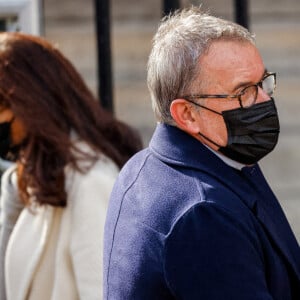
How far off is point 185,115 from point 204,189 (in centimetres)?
20

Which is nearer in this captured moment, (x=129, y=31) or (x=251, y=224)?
(x=251, y=224)

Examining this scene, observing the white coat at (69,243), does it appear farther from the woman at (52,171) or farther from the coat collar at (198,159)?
the coat collar at (198,159)

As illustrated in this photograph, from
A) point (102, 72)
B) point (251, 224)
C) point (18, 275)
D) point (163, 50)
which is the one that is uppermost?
point (163, 50)

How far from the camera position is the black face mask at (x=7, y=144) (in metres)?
3.17

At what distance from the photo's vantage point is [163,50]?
2.16 metres

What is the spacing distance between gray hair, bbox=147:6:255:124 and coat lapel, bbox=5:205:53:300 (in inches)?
39.2

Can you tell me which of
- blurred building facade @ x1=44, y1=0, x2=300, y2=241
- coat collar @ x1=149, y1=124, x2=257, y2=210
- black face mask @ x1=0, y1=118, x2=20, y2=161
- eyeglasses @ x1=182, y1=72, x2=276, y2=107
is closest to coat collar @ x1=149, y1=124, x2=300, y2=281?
coat collar @ x1=149, y1=124, x2=257, y2=210

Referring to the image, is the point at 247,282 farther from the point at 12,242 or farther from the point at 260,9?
the point at 260,9

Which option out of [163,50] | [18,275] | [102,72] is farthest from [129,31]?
[163,50]

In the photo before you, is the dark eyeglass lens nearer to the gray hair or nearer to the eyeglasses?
the eyeglasses

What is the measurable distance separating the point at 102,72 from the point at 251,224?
249 cm

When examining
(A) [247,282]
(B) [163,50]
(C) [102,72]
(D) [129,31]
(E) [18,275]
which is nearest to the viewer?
(A) [247,282]

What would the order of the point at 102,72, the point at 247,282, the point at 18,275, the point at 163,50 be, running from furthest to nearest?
the point at 102,72 → the point at 18,275 → the point at 163,50 → the point at 247,282

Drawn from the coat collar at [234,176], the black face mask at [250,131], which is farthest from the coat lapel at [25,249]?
the black face mask at [250,131]
